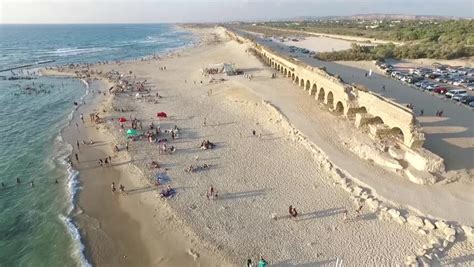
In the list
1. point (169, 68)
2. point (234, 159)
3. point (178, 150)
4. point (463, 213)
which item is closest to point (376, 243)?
point (463, 213)

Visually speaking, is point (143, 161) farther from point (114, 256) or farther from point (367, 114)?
point (367, 114)

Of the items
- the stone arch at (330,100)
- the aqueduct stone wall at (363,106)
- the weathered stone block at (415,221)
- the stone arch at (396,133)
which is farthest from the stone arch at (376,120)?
the weathered stone block at (415,221)

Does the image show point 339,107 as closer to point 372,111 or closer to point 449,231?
point 372,111

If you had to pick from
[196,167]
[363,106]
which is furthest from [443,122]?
[196,167]

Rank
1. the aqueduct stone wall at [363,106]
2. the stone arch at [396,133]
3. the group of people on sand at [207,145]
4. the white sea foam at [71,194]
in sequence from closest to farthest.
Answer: the white sea foam at [71,194], the aqueduct stone wall at [363,106], the stone arch at [396,133], the group of people on sand at [207,145]

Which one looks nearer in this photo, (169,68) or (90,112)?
(90,112)

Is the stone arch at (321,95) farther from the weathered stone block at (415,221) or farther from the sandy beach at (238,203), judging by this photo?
the weathered stone block at (415,221)
